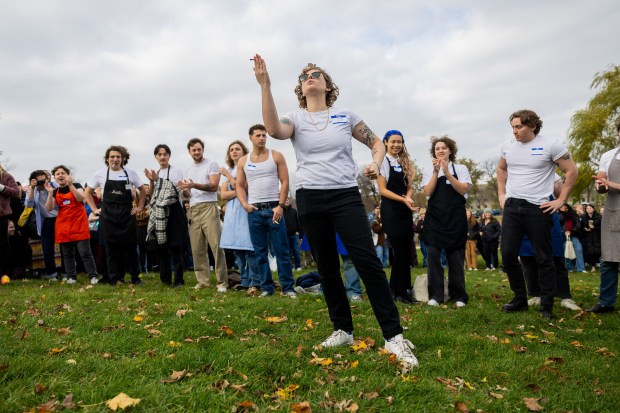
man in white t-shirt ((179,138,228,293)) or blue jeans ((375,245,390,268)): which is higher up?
man in white t-shirt ((179,138,228,293))

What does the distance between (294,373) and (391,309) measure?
994 millimetres

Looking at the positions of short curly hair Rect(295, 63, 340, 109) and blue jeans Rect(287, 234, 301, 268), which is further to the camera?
blue jeans Rect(287, 234, 301, 268)

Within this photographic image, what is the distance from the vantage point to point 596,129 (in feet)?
99.4

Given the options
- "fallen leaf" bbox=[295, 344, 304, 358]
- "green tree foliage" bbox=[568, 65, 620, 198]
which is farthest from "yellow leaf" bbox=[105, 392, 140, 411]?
"green tree foliage" bbox=[568, 65, 620, 198]

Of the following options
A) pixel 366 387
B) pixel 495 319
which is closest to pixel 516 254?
pixel 495 319

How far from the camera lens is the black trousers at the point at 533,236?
233 inches

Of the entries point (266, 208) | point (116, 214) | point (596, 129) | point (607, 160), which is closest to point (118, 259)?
point (116, 214)

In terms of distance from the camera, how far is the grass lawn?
304 cm

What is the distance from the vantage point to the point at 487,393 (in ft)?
10.8

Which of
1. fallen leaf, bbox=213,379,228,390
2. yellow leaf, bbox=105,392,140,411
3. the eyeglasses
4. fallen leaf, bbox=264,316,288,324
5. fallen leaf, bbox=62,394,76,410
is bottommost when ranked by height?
fallen leaf, bbox=264,316,288,324

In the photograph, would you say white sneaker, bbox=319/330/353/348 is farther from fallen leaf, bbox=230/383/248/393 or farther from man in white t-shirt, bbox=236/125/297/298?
man in white t-shirt, bbox=236/125/297/298

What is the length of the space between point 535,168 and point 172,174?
5.82 meters

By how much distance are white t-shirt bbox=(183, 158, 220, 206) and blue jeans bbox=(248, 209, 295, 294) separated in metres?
1.36

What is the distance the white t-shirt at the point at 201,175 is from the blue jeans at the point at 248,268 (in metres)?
1.10
